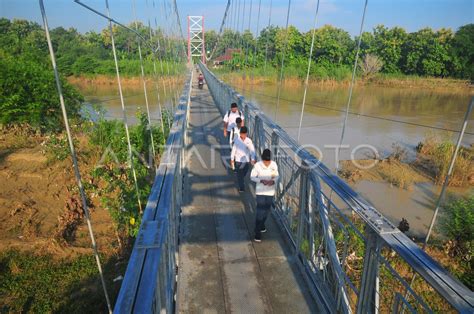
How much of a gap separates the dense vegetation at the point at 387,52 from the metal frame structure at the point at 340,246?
28600 millimetres

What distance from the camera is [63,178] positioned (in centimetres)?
847

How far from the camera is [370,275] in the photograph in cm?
187

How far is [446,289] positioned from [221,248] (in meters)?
2.29

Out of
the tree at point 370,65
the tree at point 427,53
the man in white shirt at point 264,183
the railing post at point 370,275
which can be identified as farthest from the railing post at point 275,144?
the tree at point 427,53

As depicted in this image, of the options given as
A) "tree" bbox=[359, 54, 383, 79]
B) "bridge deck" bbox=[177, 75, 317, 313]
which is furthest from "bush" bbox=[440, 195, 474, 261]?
"tree" bbox=[359, 54, 383, 79]

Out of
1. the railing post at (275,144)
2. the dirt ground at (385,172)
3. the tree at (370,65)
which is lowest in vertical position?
the dirt ground at (385,172)

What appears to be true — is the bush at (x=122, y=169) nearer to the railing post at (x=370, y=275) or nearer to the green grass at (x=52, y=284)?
Answer: the green grass at (x=52, y=284)

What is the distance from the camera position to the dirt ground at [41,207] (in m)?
5.83

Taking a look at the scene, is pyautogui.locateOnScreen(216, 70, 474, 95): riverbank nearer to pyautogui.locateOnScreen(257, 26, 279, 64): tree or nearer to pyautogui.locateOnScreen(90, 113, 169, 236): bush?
pyautogui.locateOnScreen(257, 26, 279, 64): tree

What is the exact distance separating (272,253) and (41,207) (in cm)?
622

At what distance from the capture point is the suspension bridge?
4.98 ft

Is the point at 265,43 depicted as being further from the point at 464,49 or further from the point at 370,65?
the point at 464,49

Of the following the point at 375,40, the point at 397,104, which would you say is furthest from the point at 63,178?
the point at 375,40

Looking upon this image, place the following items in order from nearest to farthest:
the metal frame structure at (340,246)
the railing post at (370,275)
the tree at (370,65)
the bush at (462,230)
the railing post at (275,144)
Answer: the metal frame structure at (340,246)
the railing post at (370,275)
the railing post at (275,144)
the bush at (462,230)
the tree at (370,65)
